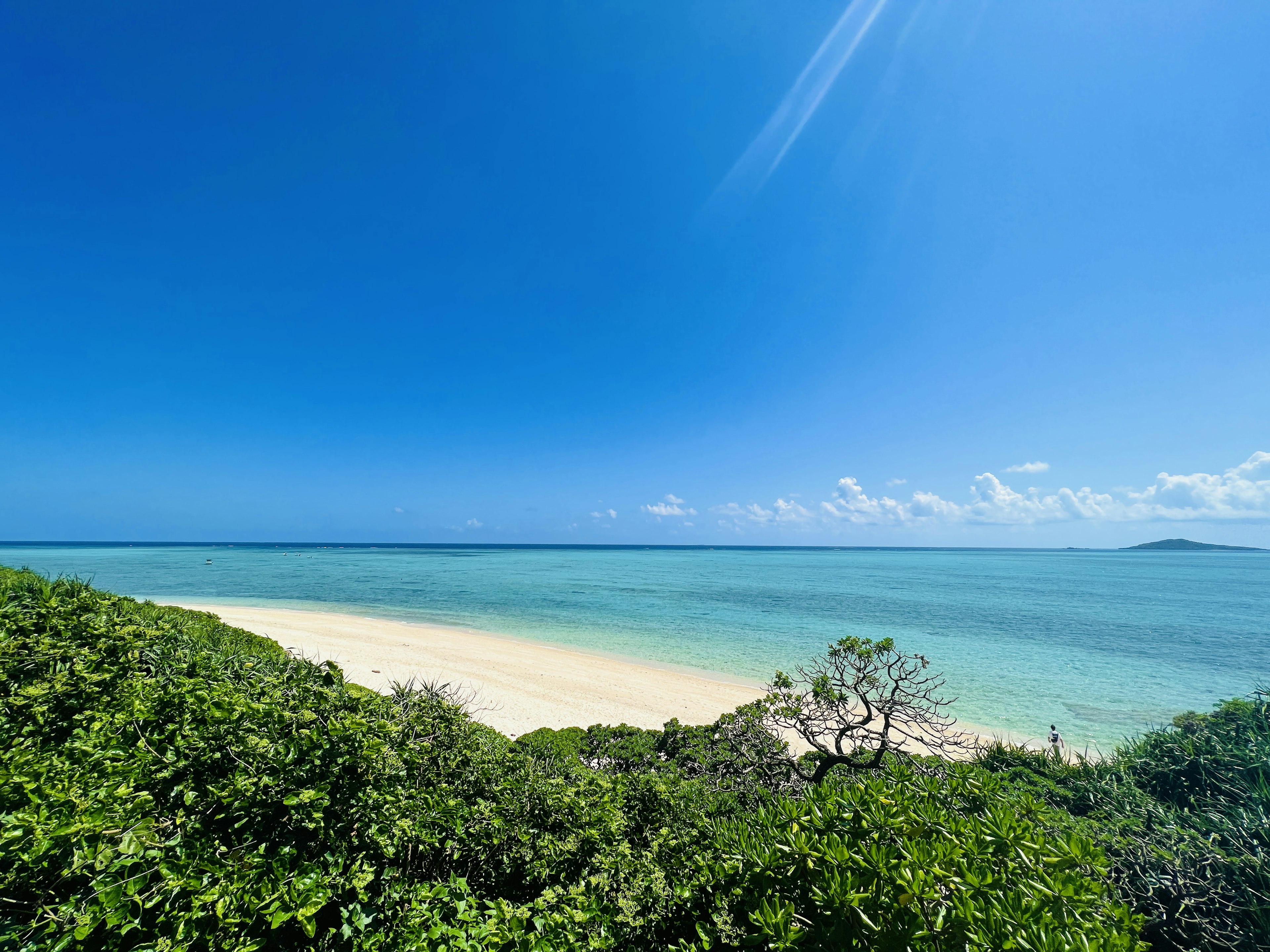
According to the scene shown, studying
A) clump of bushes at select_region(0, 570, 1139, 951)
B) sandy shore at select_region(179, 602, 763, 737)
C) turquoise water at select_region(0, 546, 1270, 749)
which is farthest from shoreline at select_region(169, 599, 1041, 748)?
clump of bushes at select_region(0, 570, 1139, 951)

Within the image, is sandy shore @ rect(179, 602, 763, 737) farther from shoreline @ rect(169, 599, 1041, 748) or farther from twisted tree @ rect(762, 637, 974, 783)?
twisted tree @ rect(762, 637, 974, 783)

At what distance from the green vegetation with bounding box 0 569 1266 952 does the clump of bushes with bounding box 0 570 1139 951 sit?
1 centimetres

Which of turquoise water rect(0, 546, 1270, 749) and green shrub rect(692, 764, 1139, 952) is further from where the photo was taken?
turquoise water rect(0, 546, 1270, 749)

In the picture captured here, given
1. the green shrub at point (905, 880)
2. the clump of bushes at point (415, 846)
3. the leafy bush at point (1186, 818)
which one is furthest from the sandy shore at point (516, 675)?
the green shrub at point (905, 880)

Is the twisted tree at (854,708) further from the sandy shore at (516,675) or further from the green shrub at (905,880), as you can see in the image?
the sandy shore at (516,675)

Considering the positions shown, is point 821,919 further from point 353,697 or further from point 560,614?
point 560,614

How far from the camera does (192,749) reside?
275 cm

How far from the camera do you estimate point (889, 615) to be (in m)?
35.4

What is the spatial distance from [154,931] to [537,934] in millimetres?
1659

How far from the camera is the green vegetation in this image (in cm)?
203

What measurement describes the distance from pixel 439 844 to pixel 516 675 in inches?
607

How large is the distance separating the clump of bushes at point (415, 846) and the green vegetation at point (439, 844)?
0.04ft

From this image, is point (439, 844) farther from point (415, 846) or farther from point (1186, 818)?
point (1186, 818)

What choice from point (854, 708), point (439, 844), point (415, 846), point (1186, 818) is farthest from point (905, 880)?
point (1186, 818)
